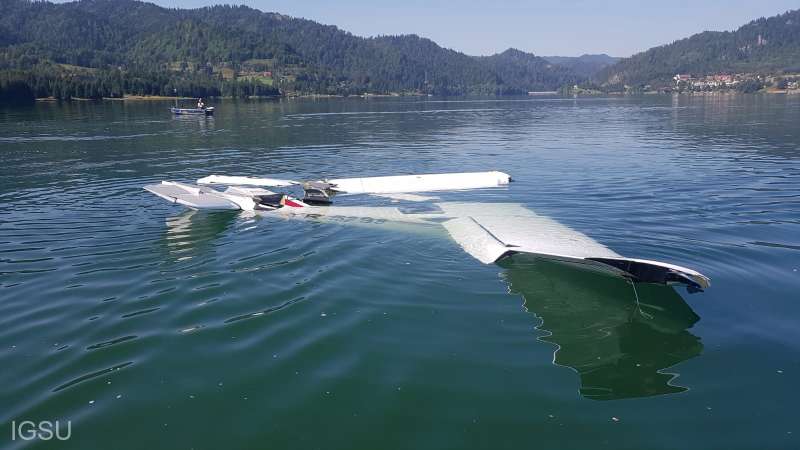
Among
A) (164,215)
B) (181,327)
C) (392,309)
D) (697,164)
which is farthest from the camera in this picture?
(697,164)

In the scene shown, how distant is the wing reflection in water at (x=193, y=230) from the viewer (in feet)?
58.1

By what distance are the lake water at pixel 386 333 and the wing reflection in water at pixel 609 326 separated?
6 centimetres

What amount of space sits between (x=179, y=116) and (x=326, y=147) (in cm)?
5880

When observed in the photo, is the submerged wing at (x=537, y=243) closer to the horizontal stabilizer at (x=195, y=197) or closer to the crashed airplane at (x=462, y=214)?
the crashed airplane at (x=462, y=214)

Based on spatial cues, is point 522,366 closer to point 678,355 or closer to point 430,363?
point 430,363

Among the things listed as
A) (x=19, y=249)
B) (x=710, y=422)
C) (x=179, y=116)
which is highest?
(x=179, y=116)

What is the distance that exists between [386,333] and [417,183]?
1725cm

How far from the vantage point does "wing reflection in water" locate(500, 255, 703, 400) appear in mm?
9891

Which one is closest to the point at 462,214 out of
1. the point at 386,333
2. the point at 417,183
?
the point at 417,183

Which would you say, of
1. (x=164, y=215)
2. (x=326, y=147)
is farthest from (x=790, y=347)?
(x=326, y=147)

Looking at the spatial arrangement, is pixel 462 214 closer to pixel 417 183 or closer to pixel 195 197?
pixel 417 183

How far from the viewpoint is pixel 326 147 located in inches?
2035

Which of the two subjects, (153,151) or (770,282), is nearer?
(770,282)

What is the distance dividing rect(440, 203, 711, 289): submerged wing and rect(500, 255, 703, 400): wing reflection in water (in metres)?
0.76
